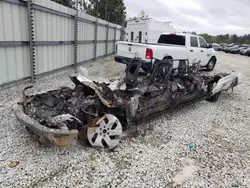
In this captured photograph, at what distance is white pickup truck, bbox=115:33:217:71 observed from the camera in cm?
778

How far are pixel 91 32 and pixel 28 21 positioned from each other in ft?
17.4

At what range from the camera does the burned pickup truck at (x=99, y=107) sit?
2904 mm

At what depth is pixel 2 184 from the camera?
245 centimetres

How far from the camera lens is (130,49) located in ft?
27.8

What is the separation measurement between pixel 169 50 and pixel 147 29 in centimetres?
557

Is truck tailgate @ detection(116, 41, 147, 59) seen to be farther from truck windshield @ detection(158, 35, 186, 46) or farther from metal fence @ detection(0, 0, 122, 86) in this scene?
truck windshield @ detection(158, 35, 186, 46)

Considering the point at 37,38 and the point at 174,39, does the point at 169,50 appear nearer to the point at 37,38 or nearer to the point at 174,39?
the point at 174,39

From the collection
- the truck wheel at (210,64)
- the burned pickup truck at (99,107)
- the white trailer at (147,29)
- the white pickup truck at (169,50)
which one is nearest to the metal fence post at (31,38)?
the burned pickup truck at (99,107)

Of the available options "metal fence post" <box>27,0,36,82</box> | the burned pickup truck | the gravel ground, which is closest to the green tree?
"metal fence post" <box>27,0,36,82</box>

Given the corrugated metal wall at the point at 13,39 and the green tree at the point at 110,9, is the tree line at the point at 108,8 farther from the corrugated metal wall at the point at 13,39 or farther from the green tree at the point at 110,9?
the corrugated metal wall at the point at 13,39

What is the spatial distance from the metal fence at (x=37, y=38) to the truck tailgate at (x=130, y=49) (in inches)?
77.2

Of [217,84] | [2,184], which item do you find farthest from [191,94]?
[2,184]

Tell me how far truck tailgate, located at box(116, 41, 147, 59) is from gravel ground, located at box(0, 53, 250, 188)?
13.0 ft

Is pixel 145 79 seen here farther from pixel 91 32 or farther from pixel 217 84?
pixel 91 32
